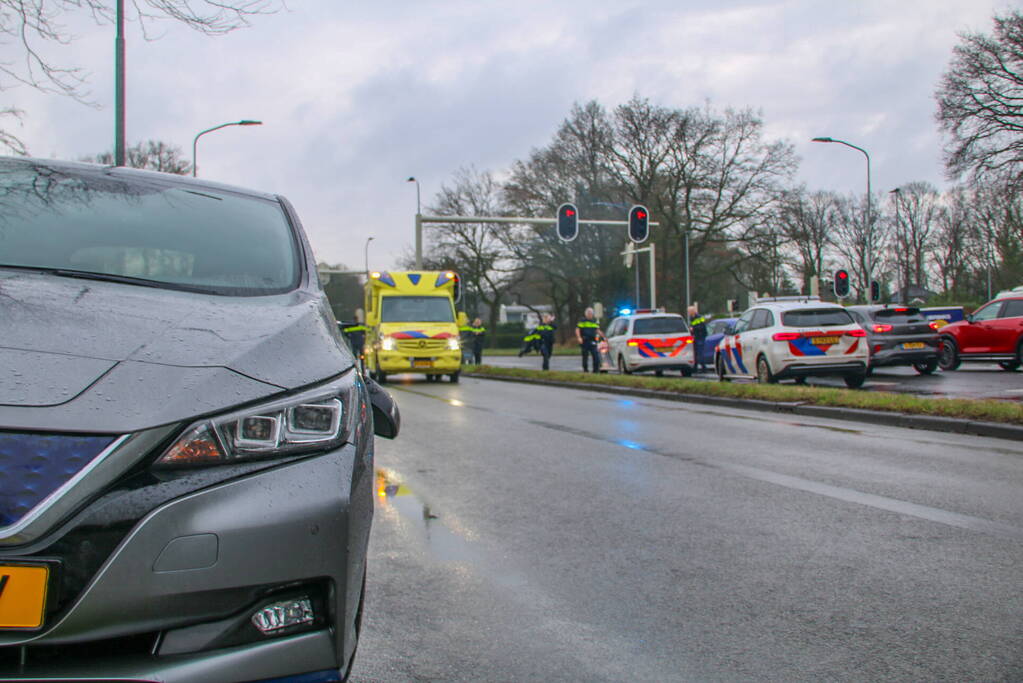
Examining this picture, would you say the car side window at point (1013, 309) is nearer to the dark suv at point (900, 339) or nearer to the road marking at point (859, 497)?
the dark suv at point (900, 339)

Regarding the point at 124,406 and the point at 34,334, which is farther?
the point at 34,334

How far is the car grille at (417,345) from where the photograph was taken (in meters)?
23.7

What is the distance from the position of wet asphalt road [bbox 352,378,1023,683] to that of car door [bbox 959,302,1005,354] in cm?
1372

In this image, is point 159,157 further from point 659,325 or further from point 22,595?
point 22,595

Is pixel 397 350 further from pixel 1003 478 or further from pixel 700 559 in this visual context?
pixel 700 559

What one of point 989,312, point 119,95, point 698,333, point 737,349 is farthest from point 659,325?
point 119,95

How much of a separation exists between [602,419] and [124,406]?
11.3 m

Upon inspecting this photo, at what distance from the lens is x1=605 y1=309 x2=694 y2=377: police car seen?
26484 millimetres

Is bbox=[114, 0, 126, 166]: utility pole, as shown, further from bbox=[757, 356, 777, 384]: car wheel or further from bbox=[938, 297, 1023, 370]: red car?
bbox=[938, 297, 1023, 370]: red car

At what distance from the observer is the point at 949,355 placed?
23578 mm

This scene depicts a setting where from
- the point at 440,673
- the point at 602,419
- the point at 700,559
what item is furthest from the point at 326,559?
the point at 602,419

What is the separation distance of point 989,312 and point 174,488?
23.0 meters

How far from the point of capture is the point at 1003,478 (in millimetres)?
7539

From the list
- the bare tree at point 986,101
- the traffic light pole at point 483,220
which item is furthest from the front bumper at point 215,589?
the bare tree at point 986,101
